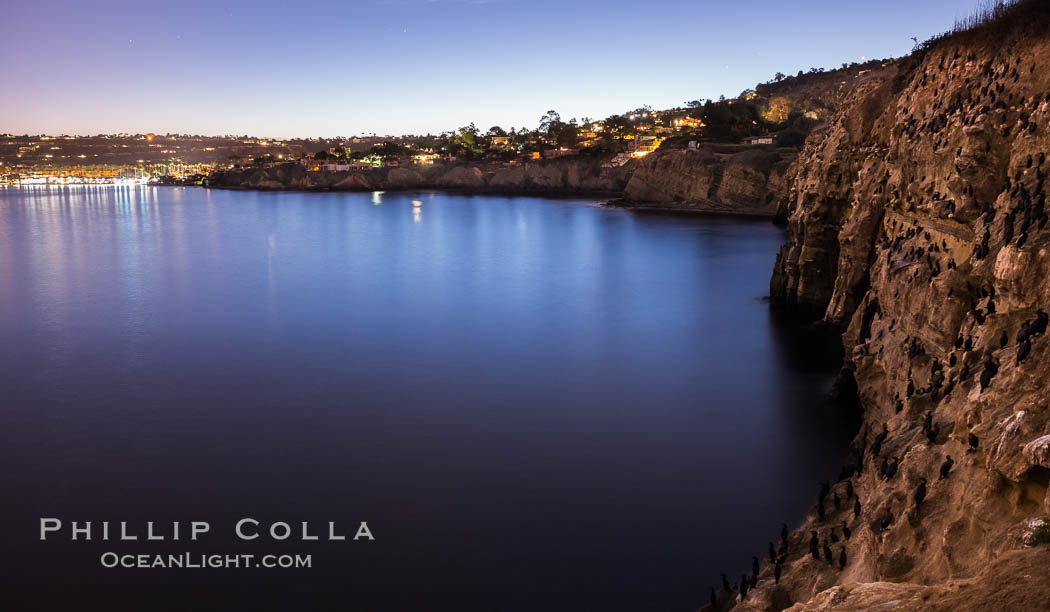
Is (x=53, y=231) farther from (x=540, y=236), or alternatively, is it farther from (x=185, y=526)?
(x=185, y=526)

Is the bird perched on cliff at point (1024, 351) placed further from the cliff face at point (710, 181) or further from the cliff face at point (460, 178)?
the cliff face at point (460, 178)

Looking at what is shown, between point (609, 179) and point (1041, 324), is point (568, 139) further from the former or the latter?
point (1041, 324)

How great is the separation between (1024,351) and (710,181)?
6315cm

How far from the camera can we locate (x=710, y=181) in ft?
222

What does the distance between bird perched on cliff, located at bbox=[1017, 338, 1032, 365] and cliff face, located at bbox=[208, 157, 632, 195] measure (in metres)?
89.4

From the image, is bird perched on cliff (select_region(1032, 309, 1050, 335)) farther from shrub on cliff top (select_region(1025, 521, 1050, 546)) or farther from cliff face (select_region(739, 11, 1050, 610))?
shrub on cliff top (select_region(1025, 521, 1050, 546))

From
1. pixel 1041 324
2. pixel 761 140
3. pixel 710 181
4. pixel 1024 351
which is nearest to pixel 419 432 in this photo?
pixel 1024 351

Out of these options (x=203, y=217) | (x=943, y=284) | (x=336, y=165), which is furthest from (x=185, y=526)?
(x=336, y=165)

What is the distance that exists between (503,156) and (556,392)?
339 ft

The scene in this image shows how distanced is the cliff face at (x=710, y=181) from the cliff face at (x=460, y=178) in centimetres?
2042

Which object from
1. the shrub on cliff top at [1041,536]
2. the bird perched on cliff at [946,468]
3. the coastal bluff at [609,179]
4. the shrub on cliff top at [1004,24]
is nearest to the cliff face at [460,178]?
the coastal bluff at [609,179]

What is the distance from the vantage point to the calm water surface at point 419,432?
10539mm

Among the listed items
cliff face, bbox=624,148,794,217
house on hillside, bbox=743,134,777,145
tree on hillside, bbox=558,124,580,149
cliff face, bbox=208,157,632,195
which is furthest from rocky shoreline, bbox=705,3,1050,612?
tree on hillside, bbox=558,124,580,149

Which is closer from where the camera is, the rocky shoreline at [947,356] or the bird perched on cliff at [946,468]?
the rocky shoreline at [947,356]
